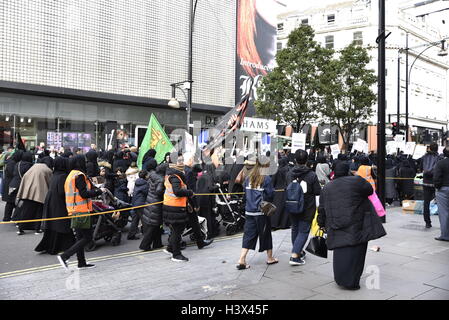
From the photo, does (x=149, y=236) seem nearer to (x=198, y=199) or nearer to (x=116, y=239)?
(x=116, y=239)

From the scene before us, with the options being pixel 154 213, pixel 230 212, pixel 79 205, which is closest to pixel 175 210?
pixel 154 213

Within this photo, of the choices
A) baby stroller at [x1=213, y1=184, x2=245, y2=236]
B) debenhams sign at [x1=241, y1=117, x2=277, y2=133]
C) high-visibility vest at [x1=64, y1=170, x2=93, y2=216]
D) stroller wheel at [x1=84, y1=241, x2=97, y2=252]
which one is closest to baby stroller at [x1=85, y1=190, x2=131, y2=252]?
stroller wheel at [x1=84, y1=241, x2=97, y2=252]

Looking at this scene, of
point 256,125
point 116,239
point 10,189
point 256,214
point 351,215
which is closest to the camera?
point 351,215

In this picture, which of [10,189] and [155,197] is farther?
[10,189]

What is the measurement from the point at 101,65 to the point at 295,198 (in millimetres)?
17022

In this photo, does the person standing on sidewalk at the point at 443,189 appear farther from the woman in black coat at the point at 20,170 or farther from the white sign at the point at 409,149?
the white sign at the point at 409,149

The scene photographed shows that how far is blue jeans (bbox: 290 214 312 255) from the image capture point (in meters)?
6.54

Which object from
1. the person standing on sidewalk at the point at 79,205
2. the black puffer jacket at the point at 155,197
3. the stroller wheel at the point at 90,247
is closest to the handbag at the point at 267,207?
the black puffer jacket at the point at 155,197

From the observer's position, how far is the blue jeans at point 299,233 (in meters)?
6.54

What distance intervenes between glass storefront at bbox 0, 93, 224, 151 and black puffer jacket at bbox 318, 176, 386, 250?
17.1 metres

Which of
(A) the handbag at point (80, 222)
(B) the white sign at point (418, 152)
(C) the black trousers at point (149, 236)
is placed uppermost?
(B) the white sign at point (418, 152)

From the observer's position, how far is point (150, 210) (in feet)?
24.9

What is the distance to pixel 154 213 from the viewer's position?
7551 millimetres

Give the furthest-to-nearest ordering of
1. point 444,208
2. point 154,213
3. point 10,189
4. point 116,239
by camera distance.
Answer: point 10,189
point 444,208
point 116,239
point 154,213
